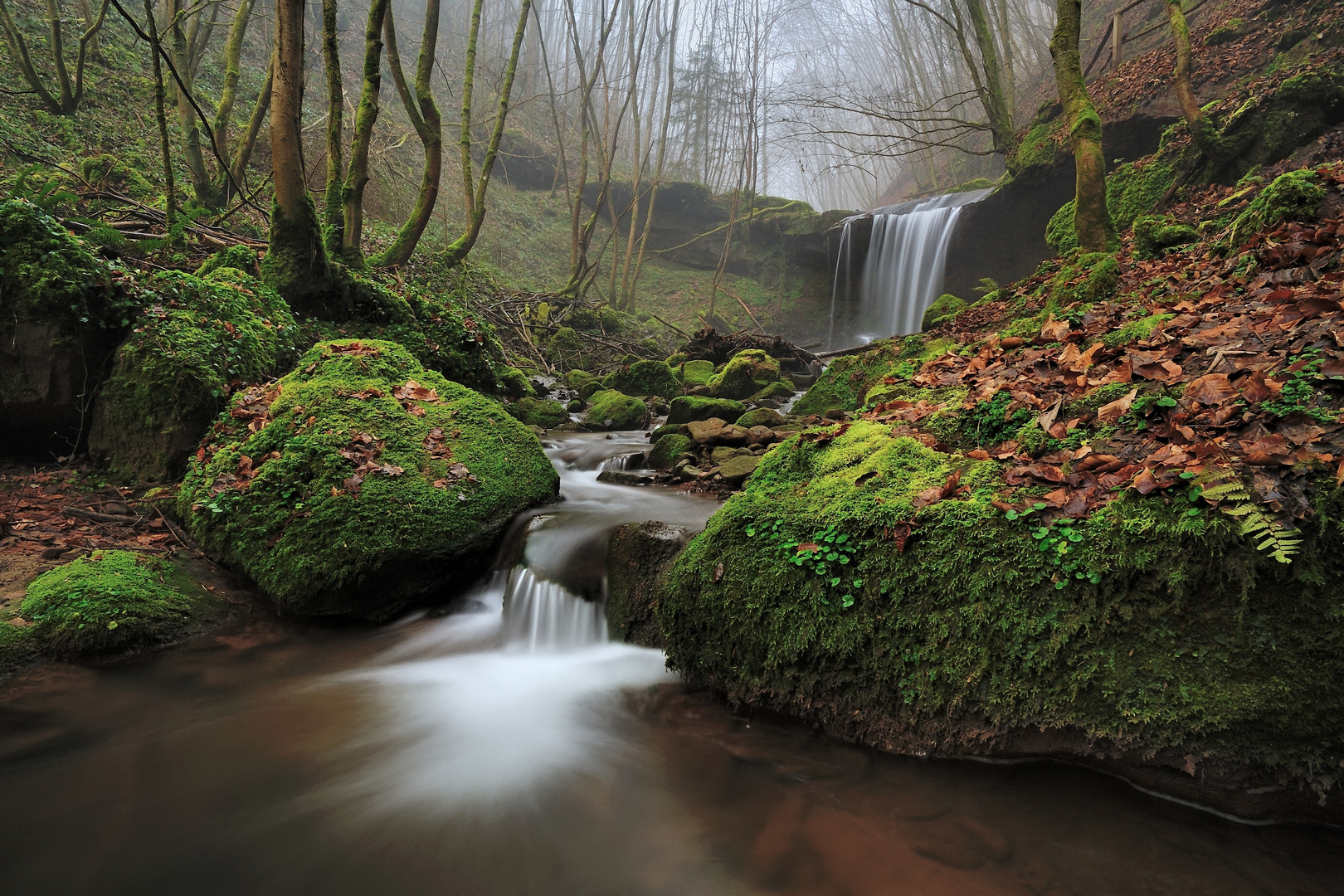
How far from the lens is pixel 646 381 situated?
12.7 meters

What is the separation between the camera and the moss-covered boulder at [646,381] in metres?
12.7

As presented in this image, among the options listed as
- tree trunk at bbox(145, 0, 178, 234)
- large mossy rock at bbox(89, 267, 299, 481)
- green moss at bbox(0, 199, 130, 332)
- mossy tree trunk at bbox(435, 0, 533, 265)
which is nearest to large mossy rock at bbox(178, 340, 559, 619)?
large mossy rock at bbox(89, 267, 299, 481)

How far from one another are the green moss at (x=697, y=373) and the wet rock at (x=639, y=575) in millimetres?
8512

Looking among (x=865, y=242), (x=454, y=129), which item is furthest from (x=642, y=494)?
(x=454, y=129)

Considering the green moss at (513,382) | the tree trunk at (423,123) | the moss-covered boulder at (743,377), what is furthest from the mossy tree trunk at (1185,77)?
the tree trunk at (423,123)

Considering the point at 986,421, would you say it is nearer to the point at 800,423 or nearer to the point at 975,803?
the point at 975,803

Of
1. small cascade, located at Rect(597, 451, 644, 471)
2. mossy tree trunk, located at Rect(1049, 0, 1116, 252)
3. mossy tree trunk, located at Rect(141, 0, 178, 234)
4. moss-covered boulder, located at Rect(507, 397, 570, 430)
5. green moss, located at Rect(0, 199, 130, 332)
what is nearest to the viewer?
green moss, located at Rect(0, 199, 130, 332)

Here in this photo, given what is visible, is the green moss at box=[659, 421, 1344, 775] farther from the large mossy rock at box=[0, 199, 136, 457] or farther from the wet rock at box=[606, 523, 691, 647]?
the large mossy rock at box=[0, 199, 136, 457]

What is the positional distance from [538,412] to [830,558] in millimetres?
7766

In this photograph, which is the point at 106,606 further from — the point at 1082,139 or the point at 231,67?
the point at 231,67

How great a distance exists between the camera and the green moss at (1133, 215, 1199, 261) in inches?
252

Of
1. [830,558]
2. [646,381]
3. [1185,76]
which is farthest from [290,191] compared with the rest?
[1185,76]

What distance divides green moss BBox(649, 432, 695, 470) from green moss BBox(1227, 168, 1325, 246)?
17.5ft

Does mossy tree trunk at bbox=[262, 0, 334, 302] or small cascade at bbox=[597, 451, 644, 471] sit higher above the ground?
mossy tree trunk at bbox=[262, 0, 334, 302]
